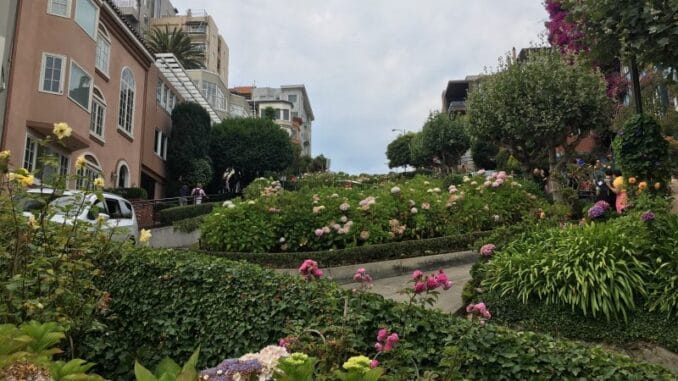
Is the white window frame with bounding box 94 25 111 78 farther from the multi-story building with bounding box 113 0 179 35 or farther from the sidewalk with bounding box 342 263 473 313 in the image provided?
the multi-story building with bounding box 113 0 179 35

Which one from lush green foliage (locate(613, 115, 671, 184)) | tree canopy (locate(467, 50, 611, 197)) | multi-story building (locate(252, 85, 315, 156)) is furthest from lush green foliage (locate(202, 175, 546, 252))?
multi-story building (locate(252, 85, 315, 156))

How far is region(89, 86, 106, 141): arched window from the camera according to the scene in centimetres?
2081

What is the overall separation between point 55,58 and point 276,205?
10.8m

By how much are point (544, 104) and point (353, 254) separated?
10.6 m

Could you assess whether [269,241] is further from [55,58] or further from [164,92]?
[164,92]

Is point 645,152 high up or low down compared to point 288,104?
down

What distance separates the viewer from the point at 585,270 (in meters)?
Result: 5.73

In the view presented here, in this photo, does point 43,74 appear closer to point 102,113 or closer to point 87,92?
point 87,92

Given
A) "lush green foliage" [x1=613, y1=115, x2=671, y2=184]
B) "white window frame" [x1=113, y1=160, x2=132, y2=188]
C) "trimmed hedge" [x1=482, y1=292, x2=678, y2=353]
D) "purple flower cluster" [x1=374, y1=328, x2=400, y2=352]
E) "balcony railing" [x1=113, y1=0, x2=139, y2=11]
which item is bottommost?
"trimmed hedge" [x1=482, y1=292, x2=678, y2=353]

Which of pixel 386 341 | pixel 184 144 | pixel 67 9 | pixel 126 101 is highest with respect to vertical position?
pixel 67 9

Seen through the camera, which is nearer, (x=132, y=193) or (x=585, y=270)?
(x=585, y=270)

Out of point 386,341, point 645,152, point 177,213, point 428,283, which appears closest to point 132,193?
point 177,213

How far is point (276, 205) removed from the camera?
36.9ft

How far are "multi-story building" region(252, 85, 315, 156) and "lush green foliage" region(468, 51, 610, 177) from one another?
54.4 metres
